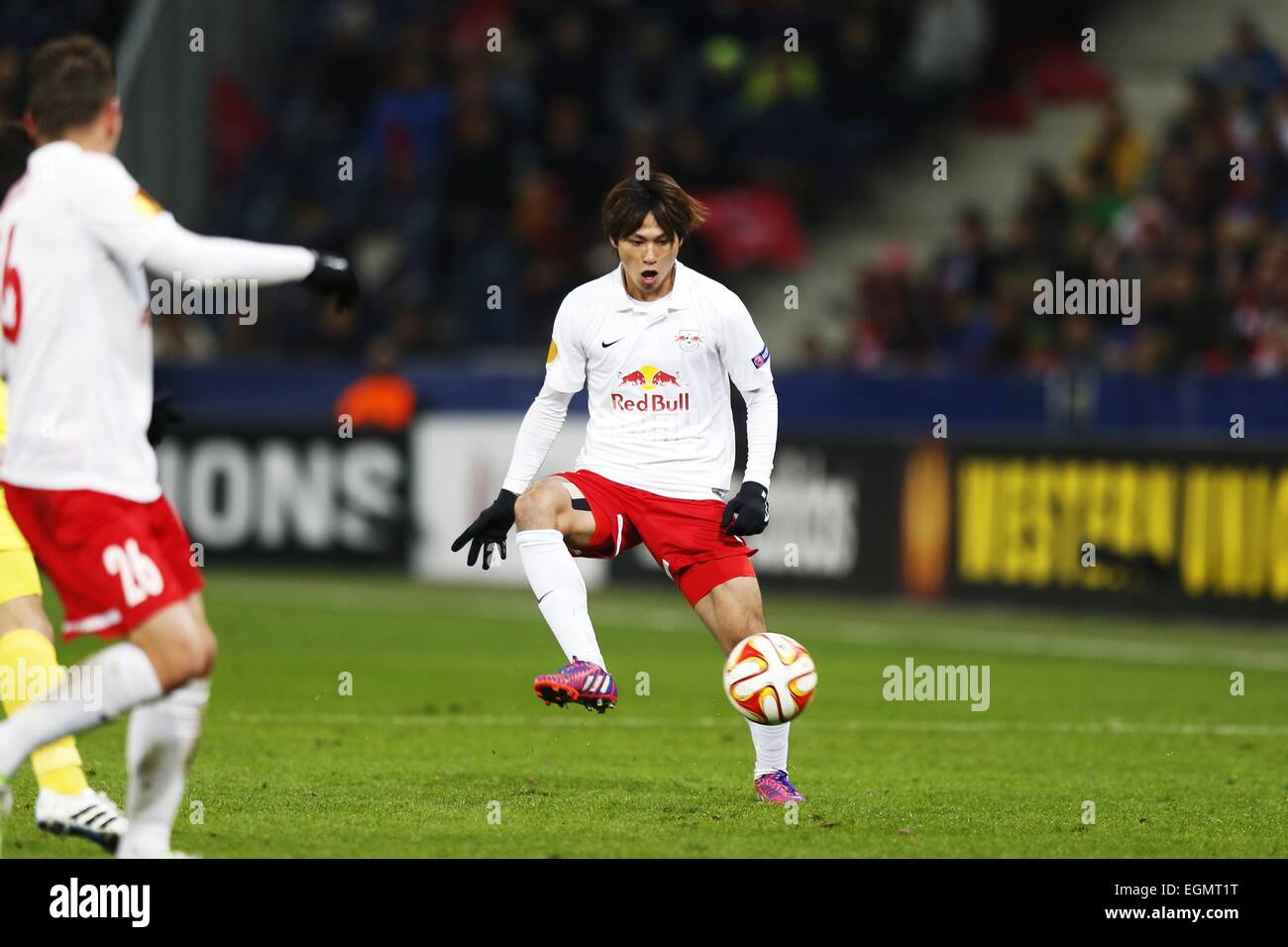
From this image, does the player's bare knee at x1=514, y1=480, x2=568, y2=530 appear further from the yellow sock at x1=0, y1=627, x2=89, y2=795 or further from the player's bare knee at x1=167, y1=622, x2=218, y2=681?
the player's bare knee at x1=167, y1=622, x2=218, y2=681

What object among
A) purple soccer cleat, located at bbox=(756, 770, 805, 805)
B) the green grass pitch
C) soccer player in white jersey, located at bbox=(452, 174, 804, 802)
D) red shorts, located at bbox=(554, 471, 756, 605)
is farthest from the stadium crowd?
purple soccer cleat, located at bbox=(756, 770, 805, 805)

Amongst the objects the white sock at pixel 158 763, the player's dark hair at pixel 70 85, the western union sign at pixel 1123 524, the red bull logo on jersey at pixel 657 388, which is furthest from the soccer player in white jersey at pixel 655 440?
the western union sign at pixel 1123 524

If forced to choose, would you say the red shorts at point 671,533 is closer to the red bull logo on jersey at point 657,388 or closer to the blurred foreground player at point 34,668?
the red bull logo on jersey at point 657,388

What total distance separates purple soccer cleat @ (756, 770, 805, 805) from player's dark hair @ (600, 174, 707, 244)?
6.67 ft

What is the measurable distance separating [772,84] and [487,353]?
157 inches

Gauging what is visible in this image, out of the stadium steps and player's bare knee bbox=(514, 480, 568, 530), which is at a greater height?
the stadium steps

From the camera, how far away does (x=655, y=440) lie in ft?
28.1

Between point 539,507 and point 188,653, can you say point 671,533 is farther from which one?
point 188,653

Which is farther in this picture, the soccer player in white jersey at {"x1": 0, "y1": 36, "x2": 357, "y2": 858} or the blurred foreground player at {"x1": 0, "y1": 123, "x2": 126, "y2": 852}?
the blurred foreground player at {"x1": 0, "y1": 123, "x2": 126, "y2": 852}

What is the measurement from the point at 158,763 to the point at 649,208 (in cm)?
302

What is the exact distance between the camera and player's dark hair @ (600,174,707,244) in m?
8.30

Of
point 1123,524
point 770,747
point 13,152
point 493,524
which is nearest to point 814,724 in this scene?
point 770,747
